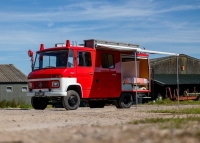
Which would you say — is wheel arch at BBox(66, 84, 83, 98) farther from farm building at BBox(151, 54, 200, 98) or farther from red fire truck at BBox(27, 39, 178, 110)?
farm building at BBox(151, 54, 200, 98)

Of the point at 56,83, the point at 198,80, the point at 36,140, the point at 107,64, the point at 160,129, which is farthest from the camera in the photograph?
the point at 198,80

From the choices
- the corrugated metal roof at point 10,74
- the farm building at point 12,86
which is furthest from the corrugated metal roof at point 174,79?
the corrugated metal roof at point 10,74

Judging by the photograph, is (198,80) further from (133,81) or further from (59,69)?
(59,69)

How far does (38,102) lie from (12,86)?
31.2 metres

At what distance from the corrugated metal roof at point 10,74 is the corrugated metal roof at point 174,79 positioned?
1747 centimetres

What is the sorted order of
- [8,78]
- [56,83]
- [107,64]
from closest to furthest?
[56,83], [107,64], [8,78]

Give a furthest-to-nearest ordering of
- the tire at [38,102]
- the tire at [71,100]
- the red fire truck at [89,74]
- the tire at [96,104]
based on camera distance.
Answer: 1. the tire at [96,104]
2. the tire at [38,102]
3. the red fire truck at [89,74]
4. the tire at [71,100]

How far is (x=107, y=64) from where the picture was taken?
19266 millimetres

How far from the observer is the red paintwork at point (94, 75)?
57.1 ft

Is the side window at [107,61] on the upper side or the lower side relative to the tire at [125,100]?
upper

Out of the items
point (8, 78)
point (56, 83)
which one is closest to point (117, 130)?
point (56, 83)

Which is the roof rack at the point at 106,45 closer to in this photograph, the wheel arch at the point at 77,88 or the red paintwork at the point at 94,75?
the red paintwork at the point at 94,75

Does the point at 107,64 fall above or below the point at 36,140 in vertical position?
above

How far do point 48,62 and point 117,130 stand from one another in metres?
10.6
